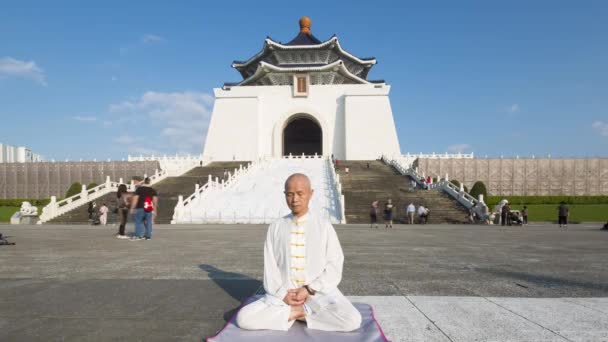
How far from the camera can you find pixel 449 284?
168 inches

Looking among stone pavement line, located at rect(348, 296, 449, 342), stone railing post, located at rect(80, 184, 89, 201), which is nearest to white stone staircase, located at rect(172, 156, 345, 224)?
stone railing post, located at rect(80, 184, 89, 201)

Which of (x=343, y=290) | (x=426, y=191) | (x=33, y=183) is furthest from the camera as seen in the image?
(x=33, y=183)

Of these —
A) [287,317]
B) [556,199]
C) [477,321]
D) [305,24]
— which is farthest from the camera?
[305,24]

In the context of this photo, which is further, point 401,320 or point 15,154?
point 15,154

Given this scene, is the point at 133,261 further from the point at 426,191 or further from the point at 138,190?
the point at 426,191

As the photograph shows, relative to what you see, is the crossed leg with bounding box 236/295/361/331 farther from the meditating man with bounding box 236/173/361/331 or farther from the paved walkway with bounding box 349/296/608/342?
the paved walkway with bounding box 349/296/608/342

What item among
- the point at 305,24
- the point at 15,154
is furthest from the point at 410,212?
the point at 15,154

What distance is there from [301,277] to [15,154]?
80.9m

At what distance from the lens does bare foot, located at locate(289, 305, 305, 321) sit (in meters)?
2.79

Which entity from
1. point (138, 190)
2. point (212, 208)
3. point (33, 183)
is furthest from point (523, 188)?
point (33, 183)

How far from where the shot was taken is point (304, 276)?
9.86 ft

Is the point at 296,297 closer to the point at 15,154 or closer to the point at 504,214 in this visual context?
the point at 504,214

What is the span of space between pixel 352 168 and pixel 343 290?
24780 millimetres

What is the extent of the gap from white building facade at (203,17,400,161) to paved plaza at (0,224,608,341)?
30.5 m
